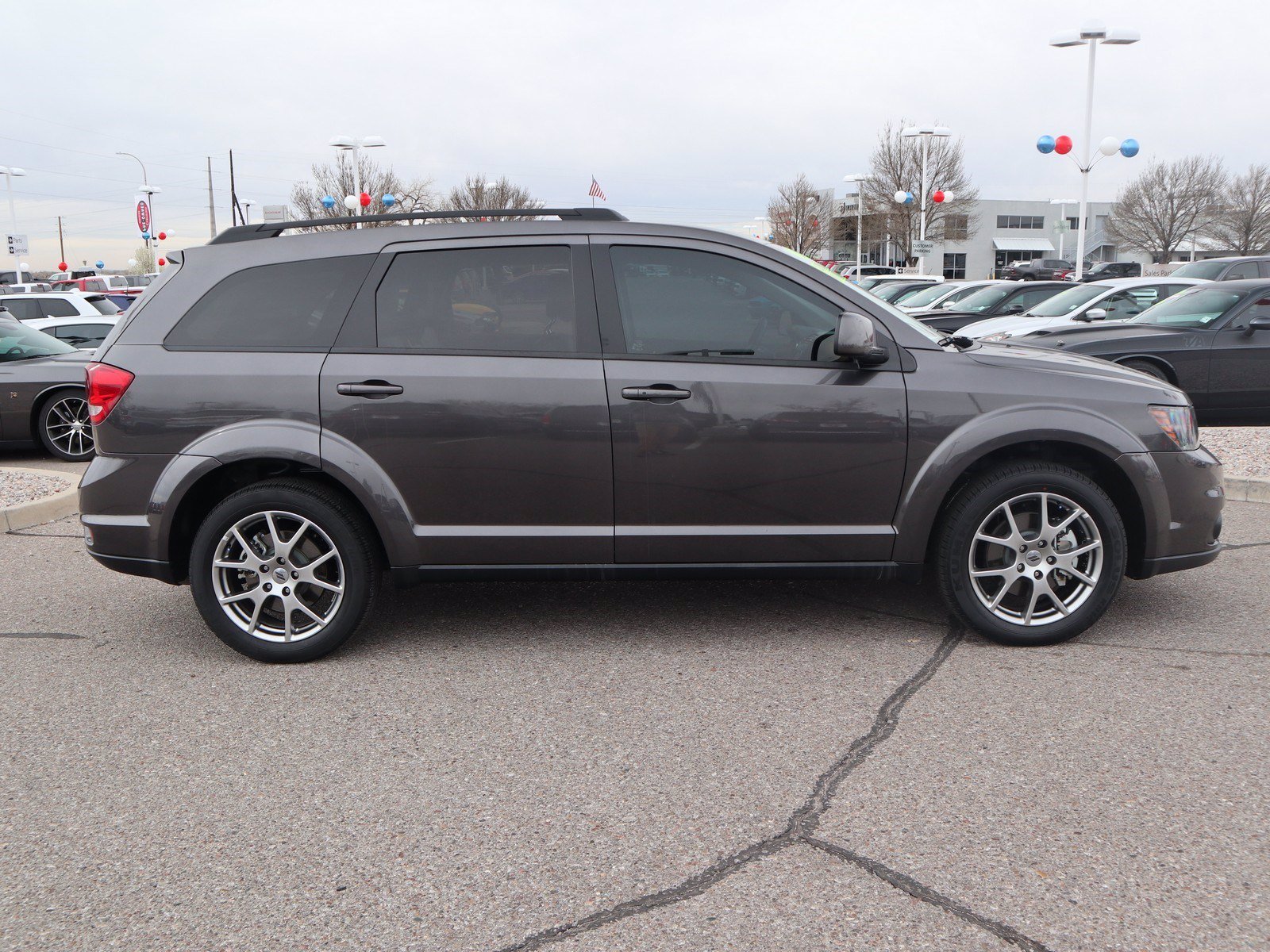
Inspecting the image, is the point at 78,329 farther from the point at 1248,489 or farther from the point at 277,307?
the point at 1248,489

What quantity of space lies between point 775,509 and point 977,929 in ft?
6.95

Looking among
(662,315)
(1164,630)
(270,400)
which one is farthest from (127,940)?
(1164,630)

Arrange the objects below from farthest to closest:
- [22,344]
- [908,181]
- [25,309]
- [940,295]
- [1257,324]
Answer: [908,181]
[940,295]
[25,309]
[22,344]
[1257,324]

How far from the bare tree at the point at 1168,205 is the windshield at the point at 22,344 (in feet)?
224

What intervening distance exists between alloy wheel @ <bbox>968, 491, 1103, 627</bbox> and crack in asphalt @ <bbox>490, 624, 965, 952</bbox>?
0.71 meters

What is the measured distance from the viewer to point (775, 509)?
4.48 metres

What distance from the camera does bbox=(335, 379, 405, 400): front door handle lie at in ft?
14.5

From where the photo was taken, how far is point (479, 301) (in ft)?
14.9

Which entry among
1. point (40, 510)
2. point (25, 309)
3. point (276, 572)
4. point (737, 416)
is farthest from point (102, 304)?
point (737, 416)

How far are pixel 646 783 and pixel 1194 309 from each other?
30.7 feet

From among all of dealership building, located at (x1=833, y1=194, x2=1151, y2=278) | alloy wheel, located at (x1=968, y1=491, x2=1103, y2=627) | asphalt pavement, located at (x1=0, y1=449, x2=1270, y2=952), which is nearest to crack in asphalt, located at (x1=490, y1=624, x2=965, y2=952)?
asphalt pavement, located at (x1=0, y1=449, x2=1270, y2=952)

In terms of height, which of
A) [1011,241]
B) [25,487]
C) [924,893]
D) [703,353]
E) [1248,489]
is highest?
[1011,241]

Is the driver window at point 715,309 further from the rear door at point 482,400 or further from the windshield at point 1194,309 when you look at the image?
the windshield at point 1194,309

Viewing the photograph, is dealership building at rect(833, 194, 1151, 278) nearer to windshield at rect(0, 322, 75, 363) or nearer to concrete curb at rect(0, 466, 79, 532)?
windshield at rect(0, 322, 75, 363)
